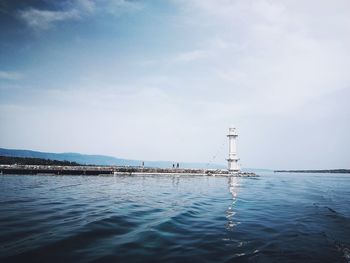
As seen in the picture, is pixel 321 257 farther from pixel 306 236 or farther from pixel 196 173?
pixel 196 173

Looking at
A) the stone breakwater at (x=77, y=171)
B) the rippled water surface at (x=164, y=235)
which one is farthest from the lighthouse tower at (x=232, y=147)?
the rippled water surface at (x=164, y=235)

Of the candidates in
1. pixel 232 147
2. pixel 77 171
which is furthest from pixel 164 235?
pixel 232 147

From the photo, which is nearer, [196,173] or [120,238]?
[120,238]

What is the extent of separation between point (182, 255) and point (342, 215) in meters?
14.6

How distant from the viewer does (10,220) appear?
527 inches

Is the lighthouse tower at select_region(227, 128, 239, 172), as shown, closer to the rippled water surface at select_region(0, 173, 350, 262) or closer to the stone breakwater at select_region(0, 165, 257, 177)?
the stone breakwater at select_region(0, 165, 257, 177)

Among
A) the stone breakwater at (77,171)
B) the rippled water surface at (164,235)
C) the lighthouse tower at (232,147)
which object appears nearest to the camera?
the rippled water surface at (164,235)

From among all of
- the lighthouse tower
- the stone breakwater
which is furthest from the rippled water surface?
the lighthouse tower

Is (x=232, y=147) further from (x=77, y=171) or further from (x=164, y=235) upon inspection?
(x=164, y=235)

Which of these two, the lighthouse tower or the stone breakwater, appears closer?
the stone breakwater

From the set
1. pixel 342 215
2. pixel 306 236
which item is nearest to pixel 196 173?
pixel 342 215

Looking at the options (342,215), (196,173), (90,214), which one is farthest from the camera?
(196,173)

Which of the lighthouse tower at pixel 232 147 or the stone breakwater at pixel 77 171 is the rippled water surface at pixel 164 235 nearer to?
the stone breakwater at pixel 77 171

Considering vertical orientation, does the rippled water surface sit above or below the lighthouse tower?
below
